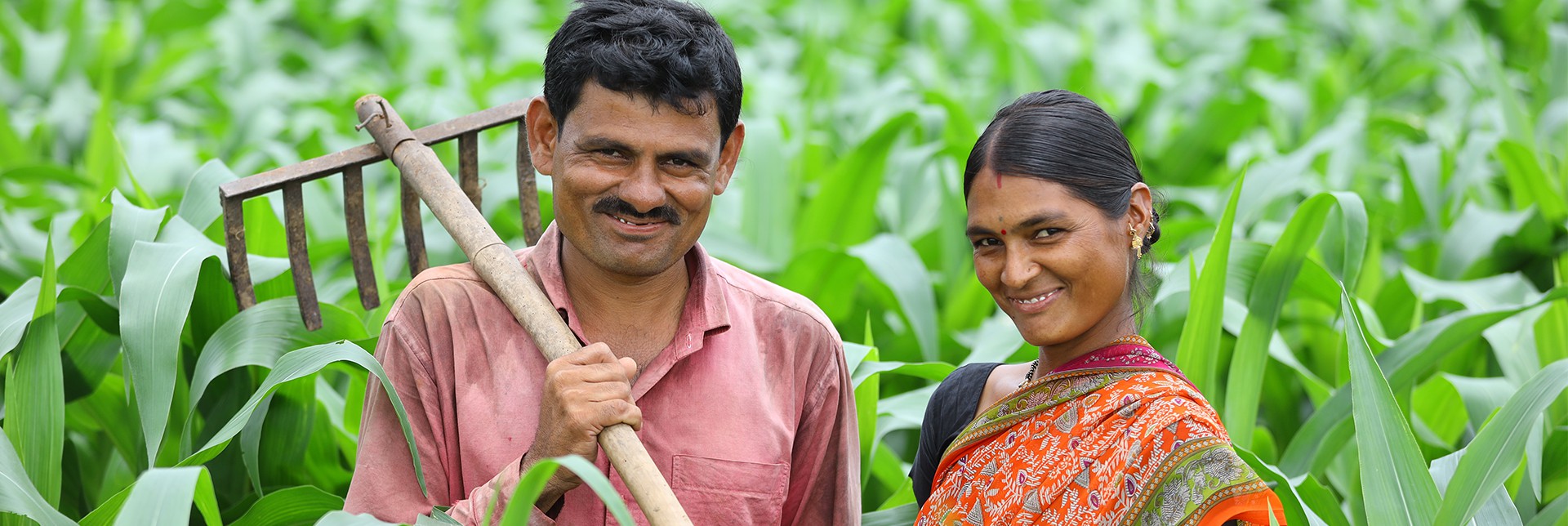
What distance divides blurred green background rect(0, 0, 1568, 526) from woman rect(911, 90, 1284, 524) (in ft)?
0.90

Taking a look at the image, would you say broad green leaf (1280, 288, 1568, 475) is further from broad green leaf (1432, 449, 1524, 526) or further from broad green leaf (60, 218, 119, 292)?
broad green leaf (60, 218, 119, 292)

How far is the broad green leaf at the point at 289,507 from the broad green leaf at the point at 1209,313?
105 centimetres

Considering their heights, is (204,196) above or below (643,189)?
below

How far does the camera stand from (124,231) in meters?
1.65

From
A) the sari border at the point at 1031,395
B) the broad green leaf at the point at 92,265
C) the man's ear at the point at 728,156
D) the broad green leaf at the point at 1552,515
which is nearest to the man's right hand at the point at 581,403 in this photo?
the man's ear at the point at 728,156

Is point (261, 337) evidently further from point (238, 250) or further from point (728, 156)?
point (728, 156)

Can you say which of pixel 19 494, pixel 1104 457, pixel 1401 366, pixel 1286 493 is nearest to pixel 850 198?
pixel 1401 366

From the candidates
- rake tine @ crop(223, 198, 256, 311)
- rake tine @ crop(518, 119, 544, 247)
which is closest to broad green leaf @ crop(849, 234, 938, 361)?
rake tine @ crop(518, 119, 544, 247)

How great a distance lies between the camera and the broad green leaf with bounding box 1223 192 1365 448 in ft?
5.61

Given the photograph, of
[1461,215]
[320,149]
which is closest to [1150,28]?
[1461,215]

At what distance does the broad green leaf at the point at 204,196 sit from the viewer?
1.85m

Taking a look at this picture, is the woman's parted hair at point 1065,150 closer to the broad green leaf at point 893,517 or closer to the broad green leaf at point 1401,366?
the broad green leaf at point 893,517

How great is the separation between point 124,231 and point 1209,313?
53.8 inches

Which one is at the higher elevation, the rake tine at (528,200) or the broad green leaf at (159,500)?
the rake tine at (528,200)
